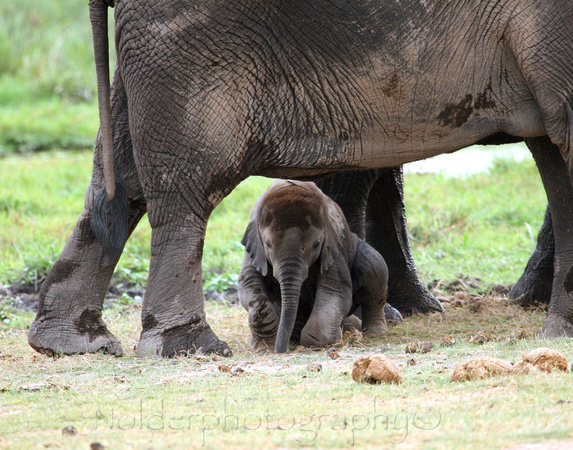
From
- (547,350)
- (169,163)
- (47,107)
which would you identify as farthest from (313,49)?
(47,107)

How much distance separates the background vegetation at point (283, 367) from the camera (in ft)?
10.4

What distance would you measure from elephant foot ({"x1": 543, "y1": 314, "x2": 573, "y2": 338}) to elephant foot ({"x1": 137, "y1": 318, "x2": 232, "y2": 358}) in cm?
178

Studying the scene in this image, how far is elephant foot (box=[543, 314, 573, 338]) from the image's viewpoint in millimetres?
5336

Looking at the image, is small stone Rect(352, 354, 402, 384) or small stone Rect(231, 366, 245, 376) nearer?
small stone Rect(352, 354, 402, 384)

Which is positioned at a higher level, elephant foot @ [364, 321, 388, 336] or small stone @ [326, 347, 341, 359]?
elephant foot @ [364, 321, 388, 336]

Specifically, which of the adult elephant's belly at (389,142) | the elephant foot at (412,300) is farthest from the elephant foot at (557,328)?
the elephant foot at (412,300)

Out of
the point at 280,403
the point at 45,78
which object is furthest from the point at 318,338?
the point at 45,78

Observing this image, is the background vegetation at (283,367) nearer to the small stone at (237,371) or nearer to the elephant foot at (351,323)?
the small stone at (237,371)

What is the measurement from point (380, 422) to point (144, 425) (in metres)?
0.82

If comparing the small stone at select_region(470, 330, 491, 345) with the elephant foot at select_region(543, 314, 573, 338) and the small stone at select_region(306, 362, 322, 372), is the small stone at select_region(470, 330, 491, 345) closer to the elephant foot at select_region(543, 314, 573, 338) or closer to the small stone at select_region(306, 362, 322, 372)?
the elephant foot at select_region(543, 314, 573, 338)

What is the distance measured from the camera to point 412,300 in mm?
6980

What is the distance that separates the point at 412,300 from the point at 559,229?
1.62 meters

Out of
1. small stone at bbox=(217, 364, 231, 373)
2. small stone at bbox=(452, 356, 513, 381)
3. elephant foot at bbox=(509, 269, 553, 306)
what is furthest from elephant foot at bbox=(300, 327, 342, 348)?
elephant foot at bbox=(509, 269, 553, 306)

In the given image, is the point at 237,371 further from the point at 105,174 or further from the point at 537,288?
the point at 537,288
